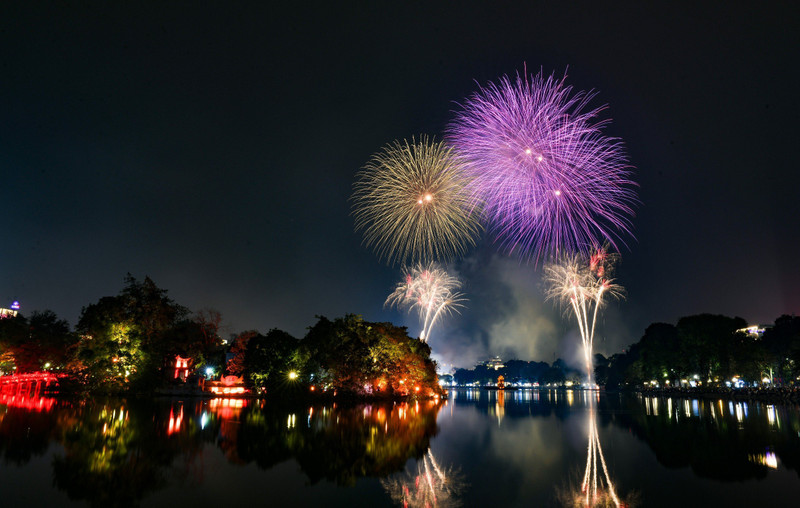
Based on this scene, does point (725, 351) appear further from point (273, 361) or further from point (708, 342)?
point (273, 361)

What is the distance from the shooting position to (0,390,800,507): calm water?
35.8 ft

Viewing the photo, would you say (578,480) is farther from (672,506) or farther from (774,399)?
(774,399)

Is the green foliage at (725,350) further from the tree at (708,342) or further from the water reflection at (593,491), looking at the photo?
the water reflection at (593,491)

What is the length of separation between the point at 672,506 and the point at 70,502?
44.9ft

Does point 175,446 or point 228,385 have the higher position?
point 175,446

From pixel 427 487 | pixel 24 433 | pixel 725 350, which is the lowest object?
pixel 24 433

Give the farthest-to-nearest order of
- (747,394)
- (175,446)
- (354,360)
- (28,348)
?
(28,348) → (747,394) → (354,360) → (175,446)

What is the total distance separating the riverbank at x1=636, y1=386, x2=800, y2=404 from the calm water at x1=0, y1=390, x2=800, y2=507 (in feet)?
163

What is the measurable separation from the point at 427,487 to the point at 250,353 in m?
53.8

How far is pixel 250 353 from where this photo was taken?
61.0m

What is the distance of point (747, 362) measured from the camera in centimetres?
8025

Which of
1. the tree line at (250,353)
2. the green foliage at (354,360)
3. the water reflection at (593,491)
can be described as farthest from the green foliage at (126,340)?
the water reflection at (593,491)

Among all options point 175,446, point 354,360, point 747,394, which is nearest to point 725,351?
point 747,394

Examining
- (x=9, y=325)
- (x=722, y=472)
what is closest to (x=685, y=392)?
(x=722, y=472)
